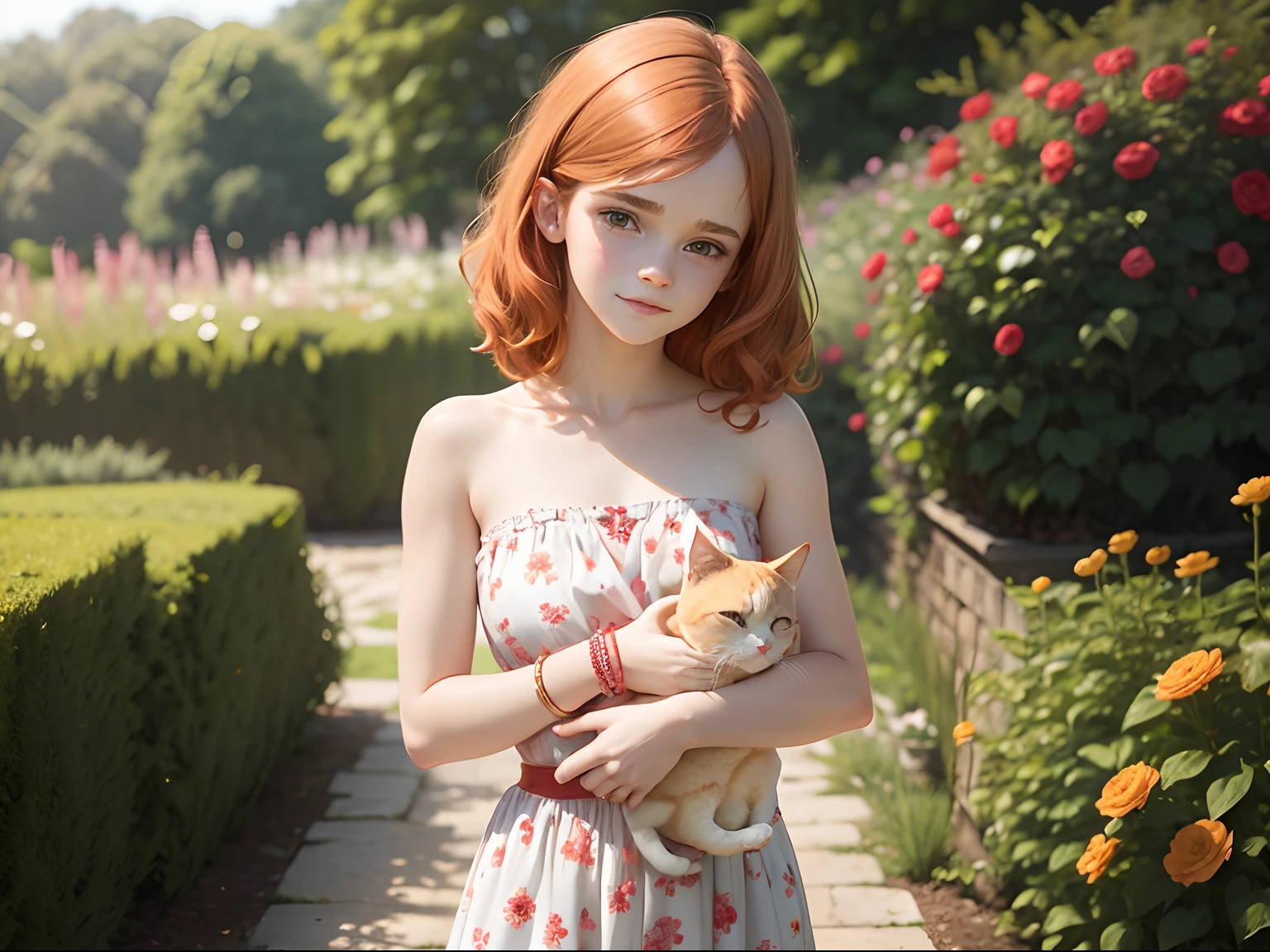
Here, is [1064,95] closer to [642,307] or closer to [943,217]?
[943,217]

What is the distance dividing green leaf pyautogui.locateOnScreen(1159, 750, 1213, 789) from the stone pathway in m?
1.16

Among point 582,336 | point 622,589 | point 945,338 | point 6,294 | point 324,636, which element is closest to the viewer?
point 622,589

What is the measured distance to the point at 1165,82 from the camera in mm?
3324

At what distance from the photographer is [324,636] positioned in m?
5.05

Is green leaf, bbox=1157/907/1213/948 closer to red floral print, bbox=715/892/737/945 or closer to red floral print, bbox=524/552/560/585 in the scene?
red floral print, bbox=715/892/737/945

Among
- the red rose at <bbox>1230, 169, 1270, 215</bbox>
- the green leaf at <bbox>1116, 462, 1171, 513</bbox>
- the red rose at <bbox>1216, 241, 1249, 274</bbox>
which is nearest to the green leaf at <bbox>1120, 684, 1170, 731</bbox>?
the green leaf at <bbox>1116, 462, 1171, 513</bbox>

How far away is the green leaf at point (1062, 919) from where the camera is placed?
2.60 metres

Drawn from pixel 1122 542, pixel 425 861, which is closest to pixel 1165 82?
pixel 1122 542

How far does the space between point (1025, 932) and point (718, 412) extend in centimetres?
188

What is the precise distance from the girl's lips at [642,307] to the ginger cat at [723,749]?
1.10ft

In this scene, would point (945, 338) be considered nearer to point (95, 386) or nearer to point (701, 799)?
point (701, 799)

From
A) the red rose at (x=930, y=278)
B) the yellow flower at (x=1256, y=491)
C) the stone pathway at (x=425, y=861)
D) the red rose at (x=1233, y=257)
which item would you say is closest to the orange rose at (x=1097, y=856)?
the yellow flower at (x=1256, y=491)

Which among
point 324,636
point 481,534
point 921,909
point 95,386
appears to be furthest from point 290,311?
point 481,534

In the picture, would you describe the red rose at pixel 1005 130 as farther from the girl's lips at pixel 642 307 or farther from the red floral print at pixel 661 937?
the red floral print at pixel 661 937
